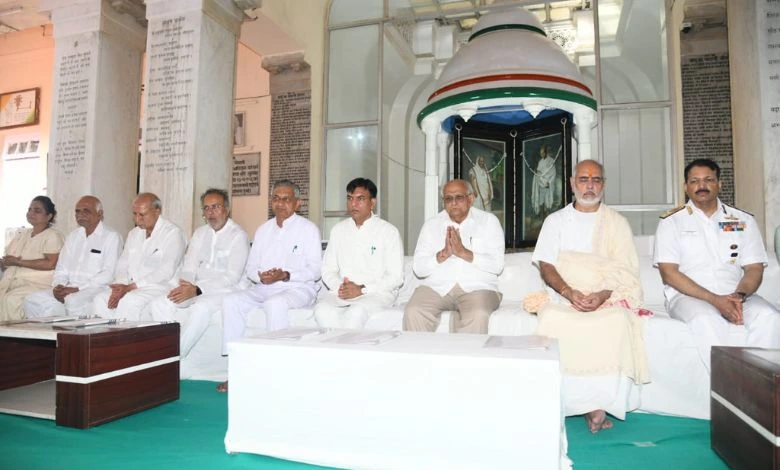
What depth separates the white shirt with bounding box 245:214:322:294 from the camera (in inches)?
173

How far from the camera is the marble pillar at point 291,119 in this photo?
851 centimetres

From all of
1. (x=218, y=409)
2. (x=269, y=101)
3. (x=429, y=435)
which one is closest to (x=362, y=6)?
(x=269, y=101)

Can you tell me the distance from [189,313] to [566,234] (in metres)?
2.85

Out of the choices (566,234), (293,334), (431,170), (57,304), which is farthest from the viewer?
(431,170)

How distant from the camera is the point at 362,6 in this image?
8812mm

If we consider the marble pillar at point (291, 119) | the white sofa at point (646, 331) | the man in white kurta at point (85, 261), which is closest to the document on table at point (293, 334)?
the white sofa at point (646, 331)

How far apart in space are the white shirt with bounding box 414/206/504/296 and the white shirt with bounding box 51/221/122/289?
3.03 metres

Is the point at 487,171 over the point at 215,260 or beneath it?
over

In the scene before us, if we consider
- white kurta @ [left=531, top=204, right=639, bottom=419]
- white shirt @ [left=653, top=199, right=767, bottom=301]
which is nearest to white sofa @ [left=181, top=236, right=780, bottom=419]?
white kurta @ [left=531, top=204, right=639, bottom=419]

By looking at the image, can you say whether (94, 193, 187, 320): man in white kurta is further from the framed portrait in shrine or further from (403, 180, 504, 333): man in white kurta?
the framed portrait in shrine

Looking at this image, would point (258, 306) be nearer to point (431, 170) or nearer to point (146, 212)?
point (146, 212)

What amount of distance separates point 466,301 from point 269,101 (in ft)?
23.2

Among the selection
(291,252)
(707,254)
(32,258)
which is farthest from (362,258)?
(32,258)

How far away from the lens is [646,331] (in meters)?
3.16
